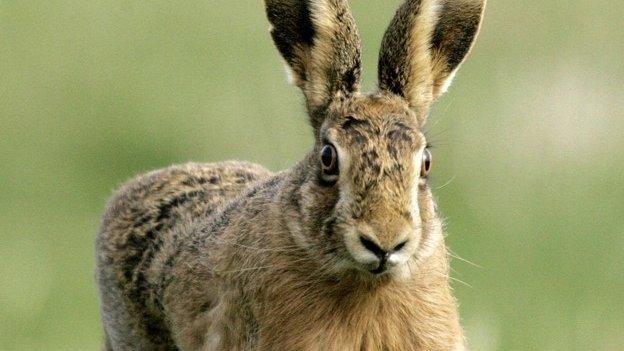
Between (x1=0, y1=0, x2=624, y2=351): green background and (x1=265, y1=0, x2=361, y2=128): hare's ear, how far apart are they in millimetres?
269

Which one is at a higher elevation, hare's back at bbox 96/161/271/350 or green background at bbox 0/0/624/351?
hare's back at bbox 96/161/271/350

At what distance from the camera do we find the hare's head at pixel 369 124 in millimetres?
7250

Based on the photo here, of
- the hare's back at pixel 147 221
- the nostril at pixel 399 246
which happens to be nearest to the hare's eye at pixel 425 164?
the nostril at pixel 399 246

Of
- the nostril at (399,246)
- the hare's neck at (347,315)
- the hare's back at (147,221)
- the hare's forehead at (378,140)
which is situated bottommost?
the hare's back at (147,221)

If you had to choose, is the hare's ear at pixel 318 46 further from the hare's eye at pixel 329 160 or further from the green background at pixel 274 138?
the hare's eye at pixel 329 160

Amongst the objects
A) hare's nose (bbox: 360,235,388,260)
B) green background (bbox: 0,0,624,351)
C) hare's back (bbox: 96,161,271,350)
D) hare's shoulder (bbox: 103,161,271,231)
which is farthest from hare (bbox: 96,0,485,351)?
green background (bbox: 0,0,624,351)

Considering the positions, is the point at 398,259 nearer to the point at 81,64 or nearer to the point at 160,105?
the point at 160,105

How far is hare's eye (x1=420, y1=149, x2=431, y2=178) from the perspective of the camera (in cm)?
762

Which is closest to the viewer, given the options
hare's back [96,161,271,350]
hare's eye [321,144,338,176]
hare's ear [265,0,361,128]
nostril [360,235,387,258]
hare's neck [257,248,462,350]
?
nostril [360,235,387,258]

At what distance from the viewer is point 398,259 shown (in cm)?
721

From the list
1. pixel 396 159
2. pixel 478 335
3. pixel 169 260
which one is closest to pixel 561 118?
pixel 478 335

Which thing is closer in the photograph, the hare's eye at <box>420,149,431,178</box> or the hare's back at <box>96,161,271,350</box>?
the hare's eye at <box>420,149,431,178</box>

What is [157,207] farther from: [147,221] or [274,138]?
[274,138]

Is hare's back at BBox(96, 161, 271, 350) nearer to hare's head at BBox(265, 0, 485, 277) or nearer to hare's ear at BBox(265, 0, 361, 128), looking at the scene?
hare's ear at BBox(265, 0, 361, 128)
